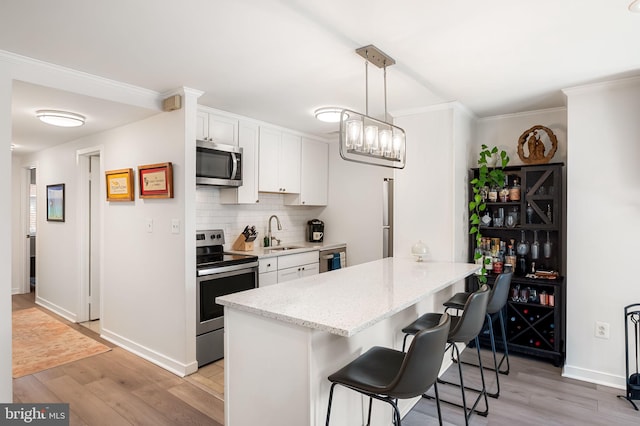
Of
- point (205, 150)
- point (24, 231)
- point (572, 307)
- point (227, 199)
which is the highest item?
point (205, 150)

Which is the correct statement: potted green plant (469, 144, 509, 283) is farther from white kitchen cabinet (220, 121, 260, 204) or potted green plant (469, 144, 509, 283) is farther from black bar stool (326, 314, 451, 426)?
white kitchen cabinet (220, 121, 260, 204)

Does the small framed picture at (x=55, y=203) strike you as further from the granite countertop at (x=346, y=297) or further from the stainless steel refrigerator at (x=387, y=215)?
the stainless steel refrigerator at (x=387, y=215)

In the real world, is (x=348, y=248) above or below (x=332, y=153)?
below

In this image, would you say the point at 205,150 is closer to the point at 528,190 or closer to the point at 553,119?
the point at 528,190

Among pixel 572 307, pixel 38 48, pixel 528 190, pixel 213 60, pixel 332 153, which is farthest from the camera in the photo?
pixel 332 153

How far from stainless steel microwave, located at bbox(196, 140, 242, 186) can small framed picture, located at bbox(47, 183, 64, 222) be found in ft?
7.97

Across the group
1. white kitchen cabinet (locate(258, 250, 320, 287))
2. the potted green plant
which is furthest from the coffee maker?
the potted green plant

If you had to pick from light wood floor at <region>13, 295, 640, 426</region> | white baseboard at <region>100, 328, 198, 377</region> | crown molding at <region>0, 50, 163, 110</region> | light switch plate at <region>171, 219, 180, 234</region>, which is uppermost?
crown molding at <region>0, 50, 163, 110</region>

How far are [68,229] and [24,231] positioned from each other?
82.2 inches

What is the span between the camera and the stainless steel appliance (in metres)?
3.21

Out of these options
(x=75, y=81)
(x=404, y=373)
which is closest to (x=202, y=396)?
(x=404, y=373)

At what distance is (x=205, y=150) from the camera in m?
3.54

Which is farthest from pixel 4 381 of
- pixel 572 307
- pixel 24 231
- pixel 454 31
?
pixel 24 231

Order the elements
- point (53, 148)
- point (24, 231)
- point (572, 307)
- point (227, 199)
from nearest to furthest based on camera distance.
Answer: point (572, 307)
point (227, 199)
point (53, 148)
point (24, 231)
